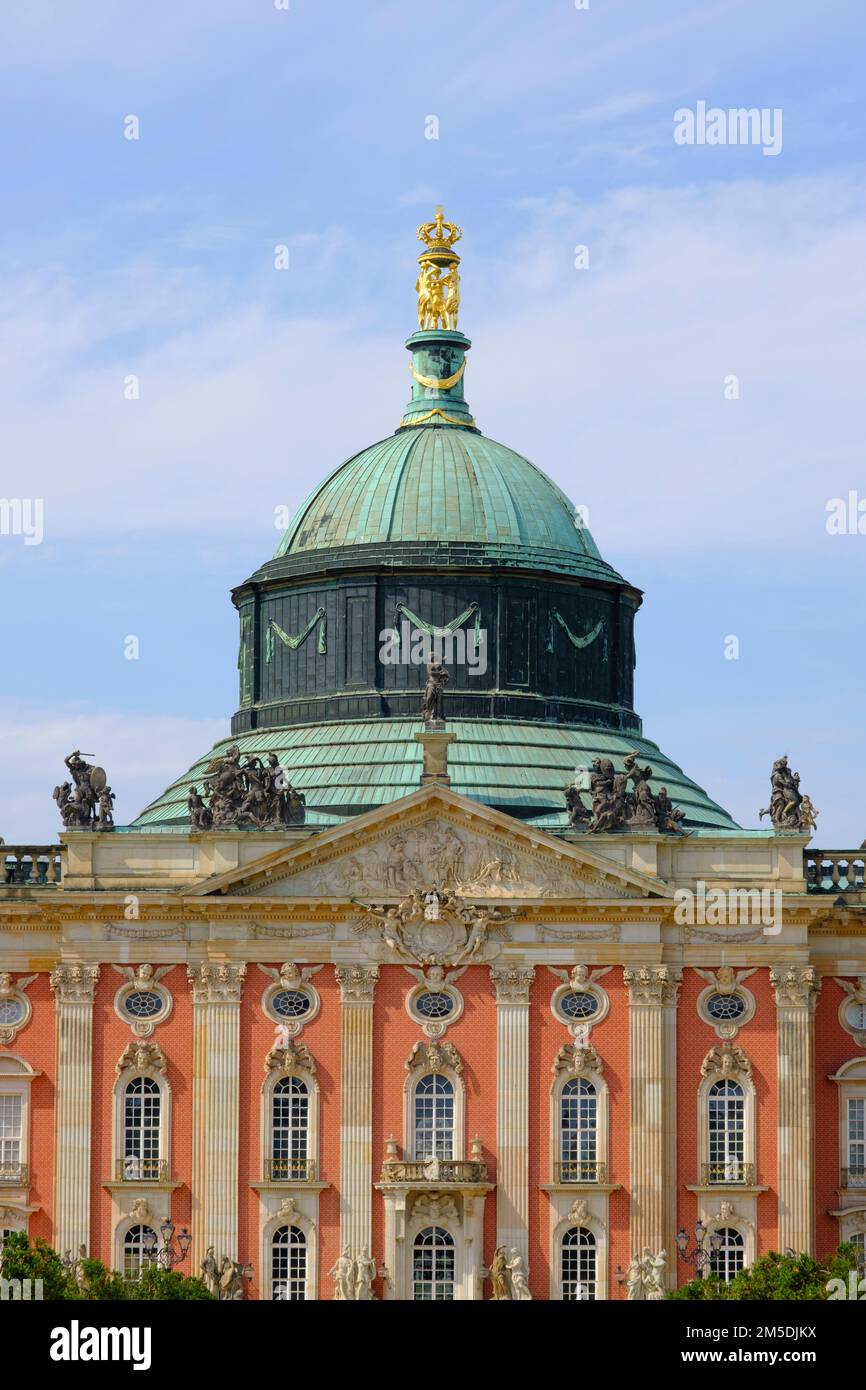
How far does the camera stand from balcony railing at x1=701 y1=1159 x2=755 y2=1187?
91.9 meters

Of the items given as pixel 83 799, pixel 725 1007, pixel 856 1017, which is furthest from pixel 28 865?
pixel 856 1017

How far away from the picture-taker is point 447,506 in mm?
104562

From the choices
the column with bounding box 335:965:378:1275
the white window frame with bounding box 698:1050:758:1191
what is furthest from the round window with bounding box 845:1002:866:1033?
the column with bounding box 335:965:378:1275

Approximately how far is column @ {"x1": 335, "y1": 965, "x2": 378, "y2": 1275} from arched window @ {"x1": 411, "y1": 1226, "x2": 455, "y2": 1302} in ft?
4.73

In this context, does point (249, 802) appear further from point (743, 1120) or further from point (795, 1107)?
point (795, 1107)

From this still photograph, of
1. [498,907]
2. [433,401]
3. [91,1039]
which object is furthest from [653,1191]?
[433,401]

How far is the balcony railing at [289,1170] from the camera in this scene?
301 feet

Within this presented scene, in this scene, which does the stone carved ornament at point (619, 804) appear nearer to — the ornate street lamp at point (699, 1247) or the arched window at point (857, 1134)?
the arched window at point (857, 1134)

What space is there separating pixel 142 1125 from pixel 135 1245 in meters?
3.28

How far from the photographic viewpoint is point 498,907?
304 ft

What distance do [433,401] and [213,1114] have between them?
2804 centimetres

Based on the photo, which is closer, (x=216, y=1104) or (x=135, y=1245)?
(x=135, y=1245)

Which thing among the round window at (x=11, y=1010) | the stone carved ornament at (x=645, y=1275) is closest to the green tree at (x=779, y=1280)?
the stone carved ornament at (x=645, y=1275)

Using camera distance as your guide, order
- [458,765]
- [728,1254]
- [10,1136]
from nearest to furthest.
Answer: [728,1254]
[10,1136]
[458,765]
